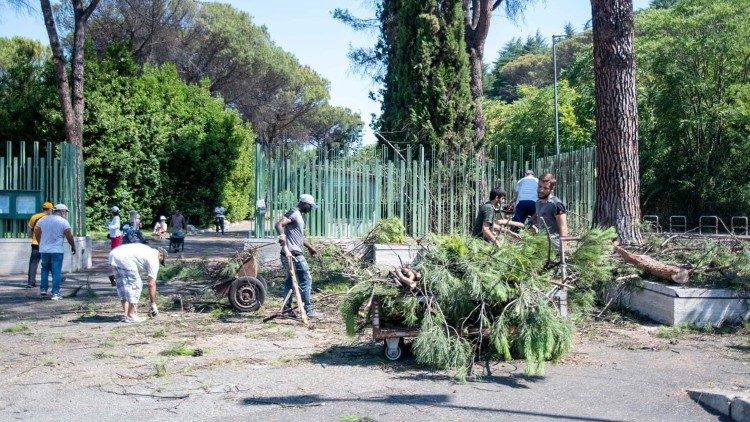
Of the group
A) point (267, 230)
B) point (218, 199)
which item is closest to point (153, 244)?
point (218, 199)

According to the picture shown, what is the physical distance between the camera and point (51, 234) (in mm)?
12984

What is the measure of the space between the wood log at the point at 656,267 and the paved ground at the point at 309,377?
79cm

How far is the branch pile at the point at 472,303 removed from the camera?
7.40 meters

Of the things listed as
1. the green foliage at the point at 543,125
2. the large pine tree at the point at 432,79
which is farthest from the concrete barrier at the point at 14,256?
the green foliage at the point at 543,125

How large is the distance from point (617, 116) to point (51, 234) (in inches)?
374

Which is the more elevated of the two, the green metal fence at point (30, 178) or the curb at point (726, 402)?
the green metal fence at point (30, 178)

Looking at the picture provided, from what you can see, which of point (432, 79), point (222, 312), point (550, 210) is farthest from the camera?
point (432, 79)

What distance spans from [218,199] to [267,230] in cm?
2237

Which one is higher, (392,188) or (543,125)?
(543,125)

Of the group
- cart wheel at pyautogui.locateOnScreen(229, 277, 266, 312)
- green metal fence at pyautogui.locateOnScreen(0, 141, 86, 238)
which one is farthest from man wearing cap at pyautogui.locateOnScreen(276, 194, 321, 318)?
green metal fence at pyautogui.locateOnScreen(0, 141, 86, 238)

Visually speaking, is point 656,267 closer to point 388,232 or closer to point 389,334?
point 389,334

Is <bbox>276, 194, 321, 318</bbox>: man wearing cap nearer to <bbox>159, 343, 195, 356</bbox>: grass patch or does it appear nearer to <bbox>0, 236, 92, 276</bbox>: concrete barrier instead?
<bbox>159, 343, 195, 356</bbox>: grass patch

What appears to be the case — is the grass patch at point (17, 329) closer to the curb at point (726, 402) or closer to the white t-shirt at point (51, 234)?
the white t-shirt at point (51, 234)

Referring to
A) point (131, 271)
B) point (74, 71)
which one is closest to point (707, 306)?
point (131, 271)
